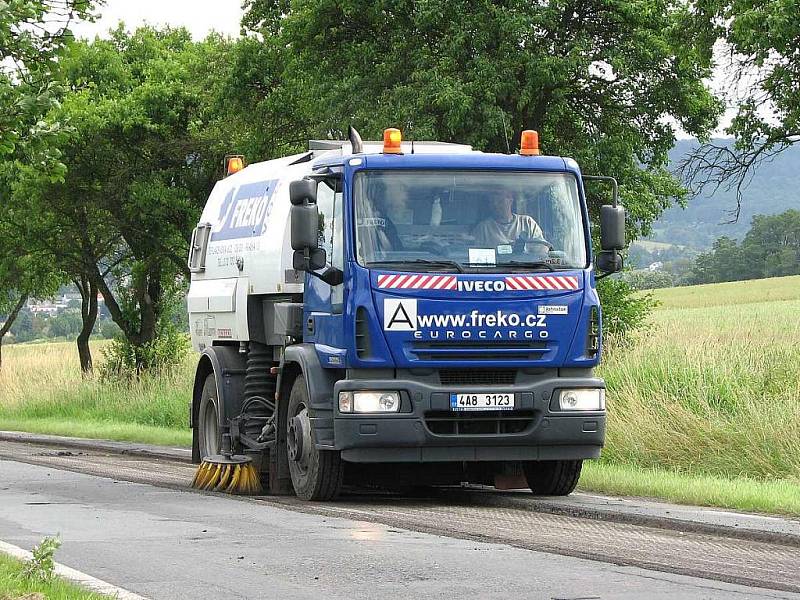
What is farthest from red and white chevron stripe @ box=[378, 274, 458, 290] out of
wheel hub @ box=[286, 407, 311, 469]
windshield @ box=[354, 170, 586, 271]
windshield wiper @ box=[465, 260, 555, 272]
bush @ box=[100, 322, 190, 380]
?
bush @ box=[100, 322, 190, 380]

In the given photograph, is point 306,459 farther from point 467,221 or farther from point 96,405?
point 96,405

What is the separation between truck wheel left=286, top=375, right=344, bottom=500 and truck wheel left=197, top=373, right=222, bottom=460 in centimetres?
276

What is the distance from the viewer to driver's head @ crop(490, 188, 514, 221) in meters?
12.9

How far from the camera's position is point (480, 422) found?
12.7 m

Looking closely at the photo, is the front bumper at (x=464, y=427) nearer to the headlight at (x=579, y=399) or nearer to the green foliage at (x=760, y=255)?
the headlight at (x=579, y=399)

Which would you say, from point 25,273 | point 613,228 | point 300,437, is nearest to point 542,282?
point 613,228

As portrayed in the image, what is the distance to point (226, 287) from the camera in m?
16.1

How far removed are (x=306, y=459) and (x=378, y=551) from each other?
4.04 meters

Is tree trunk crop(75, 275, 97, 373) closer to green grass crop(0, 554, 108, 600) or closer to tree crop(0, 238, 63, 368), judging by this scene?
tree crop(0, 238, 63, 368)

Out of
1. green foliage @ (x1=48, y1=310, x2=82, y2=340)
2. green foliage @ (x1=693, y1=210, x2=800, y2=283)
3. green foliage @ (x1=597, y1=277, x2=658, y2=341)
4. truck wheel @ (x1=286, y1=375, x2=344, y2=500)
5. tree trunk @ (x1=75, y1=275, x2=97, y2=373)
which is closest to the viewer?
truck wheel @ (x1=286, y1=375, x2=344, y2=500)

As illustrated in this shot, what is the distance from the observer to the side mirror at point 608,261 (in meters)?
13.4

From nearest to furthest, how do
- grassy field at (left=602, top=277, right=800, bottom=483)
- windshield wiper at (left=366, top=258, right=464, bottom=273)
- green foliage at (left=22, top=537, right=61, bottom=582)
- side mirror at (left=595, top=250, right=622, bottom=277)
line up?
green foliage at (left=22, top=537, right=61, bottom=582)
windshield wiper at (left=366, top=258, right=464, bottom=273)
side mirror at (left=595, top=250, right=622, bottom=277)
grassy field at (left=602, top=277, right=800, bottom=483)

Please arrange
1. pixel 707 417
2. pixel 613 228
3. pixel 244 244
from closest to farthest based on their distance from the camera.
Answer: pixel 613 228 → pixel 244 244 → pixel 707 417

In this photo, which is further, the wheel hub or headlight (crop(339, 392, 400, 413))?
the wheel hub
